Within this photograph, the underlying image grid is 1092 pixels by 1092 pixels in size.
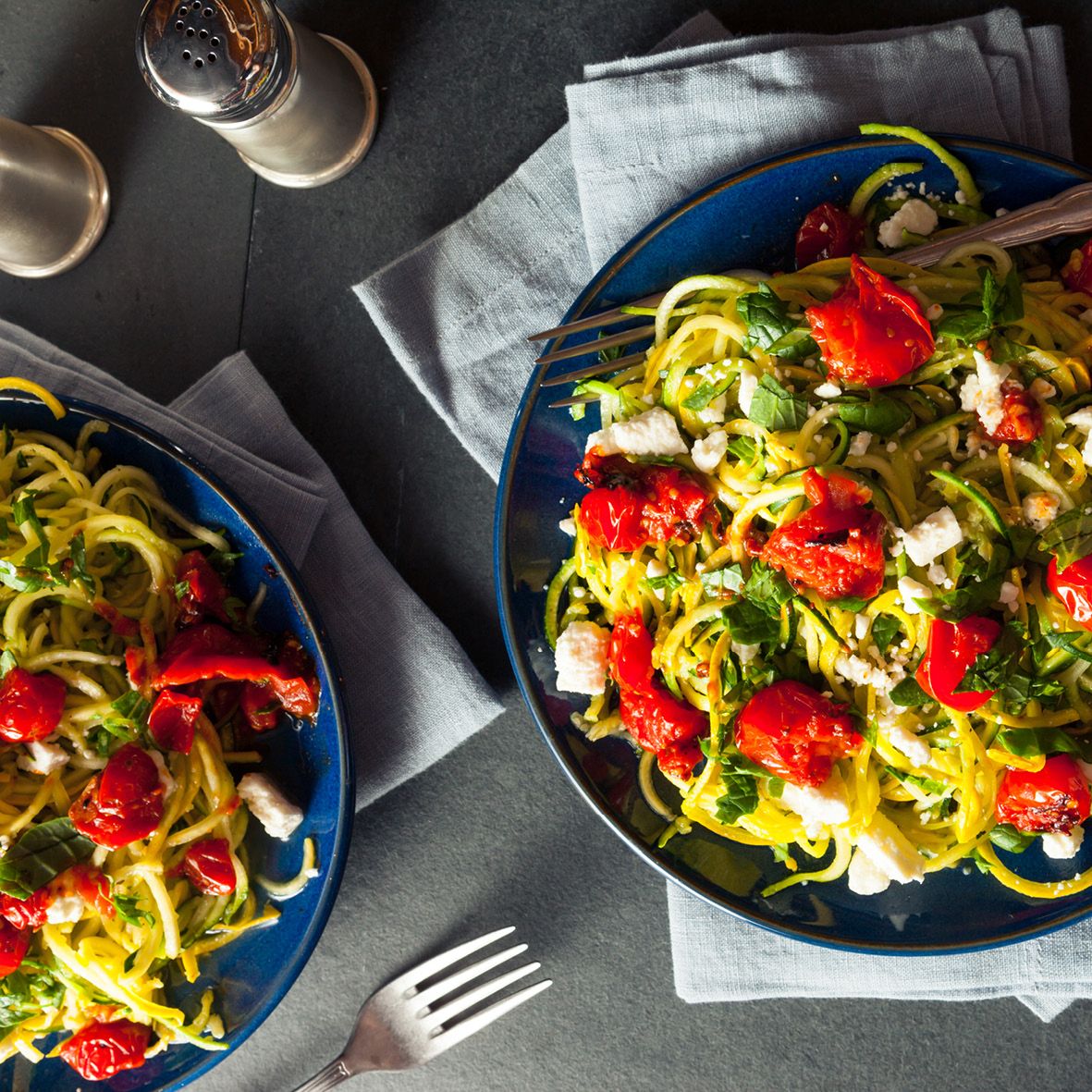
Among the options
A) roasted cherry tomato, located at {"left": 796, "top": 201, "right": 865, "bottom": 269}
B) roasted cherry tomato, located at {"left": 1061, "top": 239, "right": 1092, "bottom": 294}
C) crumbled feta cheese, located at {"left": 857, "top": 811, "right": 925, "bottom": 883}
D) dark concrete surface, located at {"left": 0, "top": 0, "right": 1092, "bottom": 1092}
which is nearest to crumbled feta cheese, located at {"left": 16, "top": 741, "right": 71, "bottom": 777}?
dark concrete surface, located at {"left": 0, "top": 0, "right": 1092, "bottom": 1092}

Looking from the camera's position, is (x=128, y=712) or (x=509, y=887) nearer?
(x=128, y=712)

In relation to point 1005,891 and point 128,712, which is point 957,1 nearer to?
point 1005,891

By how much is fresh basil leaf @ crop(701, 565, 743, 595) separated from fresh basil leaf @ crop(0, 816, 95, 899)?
1.47 meters

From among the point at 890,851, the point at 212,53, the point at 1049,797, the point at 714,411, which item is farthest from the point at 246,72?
the point at 1049,797

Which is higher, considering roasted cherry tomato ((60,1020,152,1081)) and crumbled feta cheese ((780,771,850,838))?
roasted cherry tomato ((60,1020,152,1081))

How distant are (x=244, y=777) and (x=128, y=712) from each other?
0.29 meters

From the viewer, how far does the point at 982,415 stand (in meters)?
1.86

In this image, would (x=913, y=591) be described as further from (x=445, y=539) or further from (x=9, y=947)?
(x=9, y=947)

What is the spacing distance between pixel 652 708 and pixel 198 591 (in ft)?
3.38

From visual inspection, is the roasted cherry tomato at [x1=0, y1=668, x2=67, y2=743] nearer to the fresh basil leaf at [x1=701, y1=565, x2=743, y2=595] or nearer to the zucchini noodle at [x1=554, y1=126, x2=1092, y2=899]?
the zucchini noodle at [x1=554, y1=126, x2=1092, y2=899]

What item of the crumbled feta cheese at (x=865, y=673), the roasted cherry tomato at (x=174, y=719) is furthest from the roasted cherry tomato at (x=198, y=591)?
the crumbled feta cheese at (x=865, y=673)

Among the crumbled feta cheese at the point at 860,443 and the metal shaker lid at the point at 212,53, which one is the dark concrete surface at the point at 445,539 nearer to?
the metal shaker lid at the point at 212,53

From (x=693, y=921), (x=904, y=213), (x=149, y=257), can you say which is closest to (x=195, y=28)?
(x=149, y=257)

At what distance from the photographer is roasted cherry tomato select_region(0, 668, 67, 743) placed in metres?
2.11
